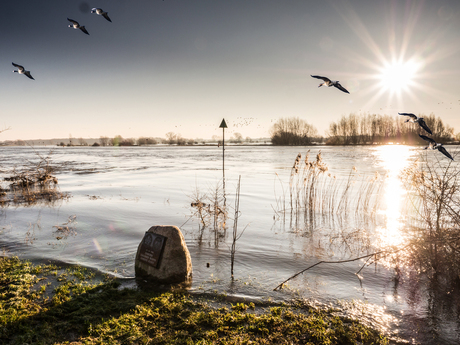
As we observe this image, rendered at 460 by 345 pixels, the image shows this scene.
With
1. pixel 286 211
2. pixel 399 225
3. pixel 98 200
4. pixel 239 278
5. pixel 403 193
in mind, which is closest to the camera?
pixel 239 278

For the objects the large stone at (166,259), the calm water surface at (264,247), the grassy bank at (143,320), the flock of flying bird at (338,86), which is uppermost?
the flock of flying bird at (338,86)

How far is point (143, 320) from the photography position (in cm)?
379

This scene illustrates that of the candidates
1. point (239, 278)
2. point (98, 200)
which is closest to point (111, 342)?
point (239, 278)

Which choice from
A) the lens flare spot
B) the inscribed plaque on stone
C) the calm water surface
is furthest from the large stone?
the lens flare spot

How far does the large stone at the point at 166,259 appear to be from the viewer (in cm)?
500

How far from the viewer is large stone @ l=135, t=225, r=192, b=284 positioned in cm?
500

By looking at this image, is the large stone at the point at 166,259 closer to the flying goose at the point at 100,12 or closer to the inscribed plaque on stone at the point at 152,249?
the inscribed plaque on stone at the point at 152,249

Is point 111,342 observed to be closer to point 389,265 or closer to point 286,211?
point 389,265

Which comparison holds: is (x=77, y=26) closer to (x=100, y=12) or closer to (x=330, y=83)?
(x=100, y=12)

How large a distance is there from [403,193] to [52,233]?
15352mm

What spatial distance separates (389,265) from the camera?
20.4 feet

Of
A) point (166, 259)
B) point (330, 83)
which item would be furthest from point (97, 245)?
point (330, 83)

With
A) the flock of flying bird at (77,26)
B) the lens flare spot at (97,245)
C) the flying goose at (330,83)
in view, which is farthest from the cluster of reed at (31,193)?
the flying goose at (330,83)

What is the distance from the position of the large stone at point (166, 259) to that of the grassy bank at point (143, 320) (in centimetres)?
42
